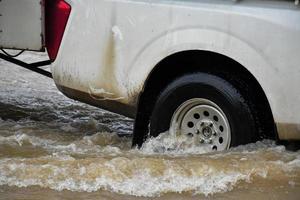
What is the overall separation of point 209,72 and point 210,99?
222mm

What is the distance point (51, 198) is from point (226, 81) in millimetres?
1547

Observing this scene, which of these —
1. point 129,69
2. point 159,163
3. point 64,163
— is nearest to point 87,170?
point 64,163

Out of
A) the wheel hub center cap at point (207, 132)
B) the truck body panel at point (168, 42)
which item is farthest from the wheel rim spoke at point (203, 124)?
the truck body panel at point (168, 42)

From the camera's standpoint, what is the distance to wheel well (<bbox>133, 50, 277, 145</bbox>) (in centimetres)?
442

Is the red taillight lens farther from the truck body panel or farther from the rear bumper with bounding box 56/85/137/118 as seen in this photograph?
the rear bumper with bounding box 56/85/137/118

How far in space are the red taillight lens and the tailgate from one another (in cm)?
6

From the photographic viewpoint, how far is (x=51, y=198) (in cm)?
407

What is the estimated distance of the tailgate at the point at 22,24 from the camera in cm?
525

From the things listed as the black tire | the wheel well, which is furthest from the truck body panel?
the black tire

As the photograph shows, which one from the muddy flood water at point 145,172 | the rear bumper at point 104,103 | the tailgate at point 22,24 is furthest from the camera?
the tailgate at point 22,24

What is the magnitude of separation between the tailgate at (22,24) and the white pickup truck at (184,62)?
0.05 ft

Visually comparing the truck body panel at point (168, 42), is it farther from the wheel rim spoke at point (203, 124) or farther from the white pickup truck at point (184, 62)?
the wheel rim spoke at point (203, 124)

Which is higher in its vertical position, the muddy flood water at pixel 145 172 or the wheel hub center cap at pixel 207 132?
the wheel hub center cap at pixel 207 132

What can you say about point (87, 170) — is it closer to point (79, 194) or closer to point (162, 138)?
point (79, 194)
